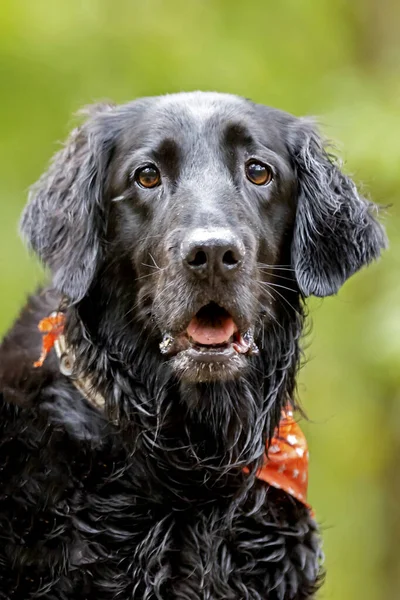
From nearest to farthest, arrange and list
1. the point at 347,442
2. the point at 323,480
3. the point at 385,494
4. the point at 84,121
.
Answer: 1. the point at 84,121
2. the point at 385,494
3. the point at 347,442
4. the point at 323,480

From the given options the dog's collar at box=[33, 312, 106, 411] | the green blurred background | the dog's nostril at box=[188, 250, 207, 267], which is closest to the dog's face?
the dog's nostril at box=[188, 250, 207, 267]

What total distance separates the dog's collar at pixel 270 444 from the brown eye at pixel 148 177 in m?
0.62

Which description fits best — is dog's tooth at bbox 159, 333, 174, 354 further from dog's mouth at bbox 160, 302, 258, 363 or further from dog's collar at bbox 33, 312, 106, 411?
dog's collar at bbox 33, 312, 106, 411

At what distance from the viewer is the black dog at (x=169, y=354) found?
3.52m

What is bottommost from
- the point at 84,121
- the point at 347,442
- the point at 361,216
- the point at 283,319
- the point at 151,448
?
the point at 347,442

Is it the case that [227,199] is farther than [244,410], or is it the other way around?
[244,410]

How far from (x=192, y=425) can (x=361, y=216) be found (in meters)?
1.09

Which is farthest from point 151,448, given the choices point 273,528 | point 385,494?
point 385,494

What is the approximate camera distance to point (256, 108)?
399 centimetres

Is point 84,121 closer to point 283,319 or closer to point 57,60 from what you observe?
point 283,319

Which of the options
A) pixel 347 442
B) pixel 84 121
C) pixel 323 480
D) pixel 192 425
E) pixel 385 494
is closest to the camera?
pixel 192 425

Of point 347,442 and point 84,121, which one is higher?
point 84,121

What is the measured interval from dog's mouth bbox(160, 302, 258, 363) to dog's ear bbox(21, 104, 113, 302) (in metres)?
0.43

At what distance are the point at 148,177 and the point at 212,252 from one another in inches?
23.6
